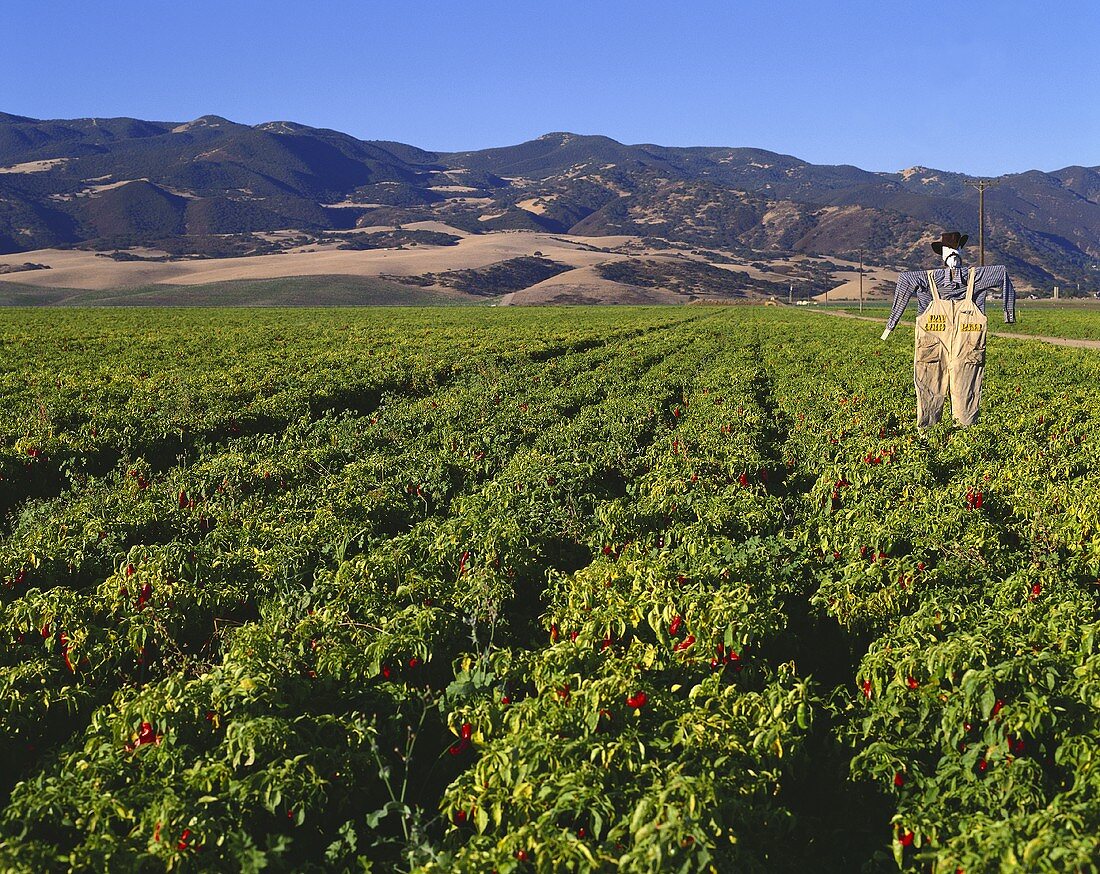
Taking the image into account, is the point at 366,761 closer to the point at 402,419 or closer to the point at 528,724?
the point at 528,724

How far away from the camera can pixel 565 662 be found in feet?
16.0

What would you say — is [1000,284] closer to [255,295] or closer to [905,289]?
[905,289]

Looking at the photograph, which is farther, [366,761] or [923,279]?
[923,279]

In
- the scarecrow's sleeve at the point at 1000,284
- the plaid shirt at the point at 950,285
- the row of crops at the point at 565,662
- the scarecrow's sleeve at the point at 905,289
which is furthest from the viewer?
the scarecrow's sleeve at the point at 905,289

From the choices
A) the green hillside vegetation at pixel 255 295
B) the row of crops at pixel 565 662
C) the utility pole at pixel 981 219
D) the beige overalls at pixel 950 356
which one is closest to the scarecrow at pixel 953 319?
the beige overalls at pixel 950 356

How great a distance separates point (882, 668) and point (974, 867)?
1652 millimetres

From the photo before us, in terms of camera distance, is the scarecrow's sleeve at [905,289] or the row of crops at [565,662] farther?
the scarecrow's sleeve at [905,289]

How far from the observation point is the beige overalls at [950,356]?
11883 millimetres

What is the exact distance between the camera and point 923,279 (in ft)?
39.1

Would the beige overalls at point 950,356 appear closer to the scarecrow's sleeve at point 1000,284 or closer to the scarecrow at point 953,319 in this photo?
the scarecrow at point 953,319

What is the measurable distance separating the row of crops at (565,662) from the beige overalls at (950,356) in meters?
0.69

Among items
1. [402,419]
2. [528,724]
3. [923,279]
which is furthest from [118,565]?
[923,279]

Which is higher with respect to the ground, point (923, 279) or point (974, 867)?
point (923, 279)

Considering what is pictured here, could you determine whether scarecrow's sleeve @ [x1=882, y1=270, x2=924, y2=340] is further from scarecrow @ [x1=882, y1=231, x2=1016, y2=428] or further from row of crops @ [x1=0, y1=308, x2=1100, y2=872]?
row of crops @ [x1=0, y1=308, x2=1100, y2=872]
